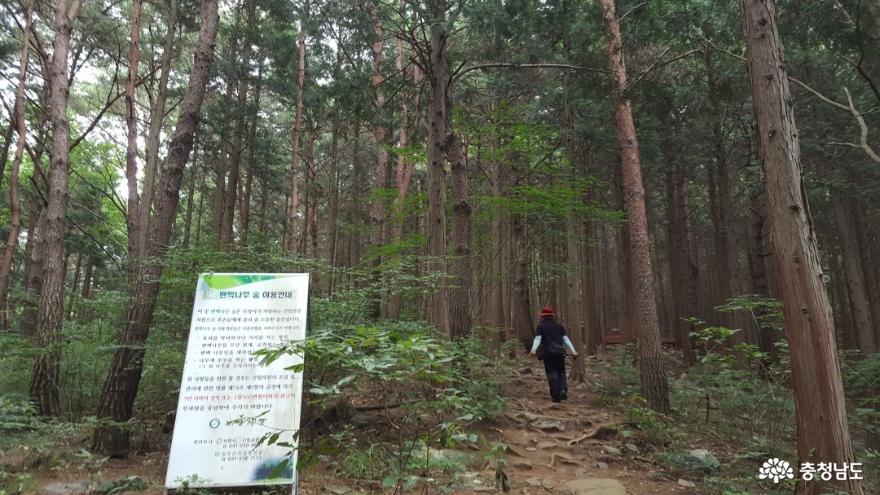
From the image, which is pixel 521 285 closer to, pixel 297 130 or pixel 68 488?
pixel 297 130

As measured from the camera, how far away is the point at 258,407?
3.99 m

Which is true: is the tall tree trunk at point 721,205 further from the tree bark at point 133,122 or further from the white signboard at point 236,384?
the tree bark at point 133,122

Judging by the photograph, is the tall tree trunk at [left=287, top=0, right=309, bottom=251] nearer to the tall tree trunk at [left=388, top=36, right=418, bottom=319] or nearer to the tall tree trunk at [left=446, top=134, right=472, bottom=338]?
the tall tree trunk at [left=388, top=36, right=418, bottom=319]

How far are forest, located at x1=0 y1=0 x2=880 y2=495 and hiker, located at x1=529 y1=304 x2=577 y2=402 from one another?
0.18 metres

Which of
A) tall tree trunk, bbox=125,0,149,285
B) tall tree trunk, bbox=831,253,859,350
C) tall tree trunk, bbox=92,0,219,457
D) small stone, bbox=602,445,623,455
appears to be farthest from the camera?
tall tree trunk, bbox=831,253,859,350

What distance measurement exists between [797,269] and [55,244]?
10.0 m

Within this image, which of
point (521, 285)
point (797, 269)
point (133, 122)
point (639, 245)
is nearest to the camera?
point (797, 269)

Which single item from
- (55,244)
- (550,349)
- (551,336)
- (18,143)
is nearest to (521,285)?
(551,336)

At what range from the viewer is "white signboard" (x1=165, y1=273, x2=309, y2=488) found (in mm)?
3867

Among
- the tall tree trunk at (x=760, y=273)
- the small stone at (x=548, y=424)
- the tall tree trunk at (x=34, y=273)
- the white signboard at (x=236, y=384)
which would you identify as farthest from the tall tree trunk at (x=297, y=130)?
the tall tree trunk at (x=760, y=273)

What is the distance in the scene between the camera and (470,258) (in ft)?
34.1

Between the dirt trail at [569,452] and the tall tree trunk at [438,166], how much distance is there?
196 centimetres

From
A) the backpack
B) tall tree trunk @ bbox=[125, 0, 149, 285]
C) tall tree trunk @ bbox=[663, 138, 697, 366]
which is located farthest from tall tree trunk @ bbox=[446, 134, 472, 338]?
tall tree trunk @ bbox=[663, 138, 697, 366]

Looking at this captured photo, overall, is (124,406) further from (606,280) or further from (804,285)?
(606,280)
